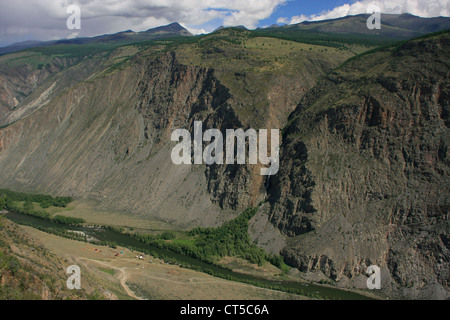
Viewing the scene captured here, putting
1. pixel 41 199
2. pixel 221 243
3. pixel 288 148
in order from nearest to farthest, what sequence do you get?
pixel 221 243 < pixel 288 148 < pixel 41 199

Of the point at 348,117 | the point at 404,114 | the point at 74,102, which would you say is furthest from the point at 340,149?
the point at 74,102

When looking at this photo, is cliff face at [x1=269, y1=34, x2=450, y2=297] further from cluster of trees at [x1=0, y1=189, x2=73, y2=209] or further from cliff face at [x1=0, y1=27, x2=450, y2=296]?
cluster of trees at [x1=0, y1=189, x2=73, y2=209]

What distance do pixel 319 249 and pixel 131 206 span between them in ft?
139

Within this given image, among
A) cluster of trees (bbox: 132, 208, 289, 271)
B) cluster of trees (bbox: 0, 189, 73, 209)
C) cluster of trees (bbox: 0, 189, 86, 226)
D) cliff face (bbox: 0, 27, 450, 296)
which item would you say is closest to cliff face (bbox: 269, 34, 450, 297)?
cliff face (bbox: 0, 27, 450, 296)

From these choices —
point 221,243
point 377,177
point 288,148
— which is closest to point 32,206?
point 221,243

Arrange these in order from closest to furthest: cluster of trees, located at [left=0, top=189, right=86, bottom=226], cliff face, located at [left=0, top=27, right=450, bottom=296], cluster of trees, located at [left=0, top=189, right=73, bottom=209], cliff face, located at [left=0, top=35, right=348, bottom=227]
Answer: cliff face, located at [left=0, top=27, right=450, bottom=296] < cliff face, located at [left=0, top=35, right=348, bottom=227] < cluster of trees, located at [left=0, top=189, right=86, bottom=226] < cluster of trees, located at [left=0, top=189, right=73, bottom=209]

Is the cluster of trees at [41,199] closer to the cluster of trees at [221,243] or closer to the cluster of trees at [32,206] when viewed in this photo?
the cluster of trees at [32,206]

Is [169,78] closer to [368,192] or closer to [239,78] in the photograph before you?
[239,78]

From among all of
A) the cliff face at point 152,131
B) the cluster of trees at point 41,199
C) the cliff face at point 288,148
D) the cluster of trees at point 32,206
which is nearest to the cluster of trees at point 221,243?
the cliff face at point 288,148

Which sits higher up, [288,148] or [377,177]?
[288,148]

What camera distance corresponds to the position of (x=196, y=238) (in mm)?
70062

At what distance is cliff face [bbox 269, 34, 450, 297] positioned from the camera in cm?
5466

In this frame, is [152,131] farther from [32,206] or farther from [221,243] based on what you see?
[221,243]

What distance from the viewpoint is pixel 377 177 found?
6131 centimetres
